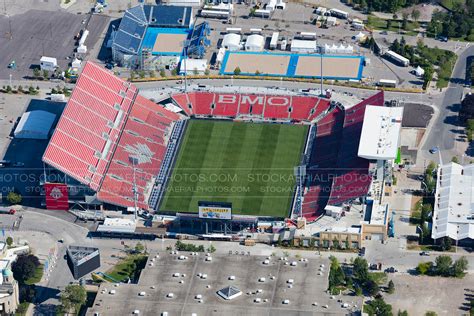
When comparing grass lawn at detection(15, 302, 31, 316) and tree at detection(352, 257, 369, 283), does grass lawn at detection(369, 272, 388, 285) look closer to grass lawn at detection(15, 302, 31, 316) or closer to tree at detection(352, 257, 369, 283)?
tree at detection(352, 257, 369, 283)

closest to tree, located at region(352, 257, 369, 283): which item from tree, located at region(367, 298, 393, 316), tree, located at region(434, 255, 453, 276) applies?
tree, located at region(367, 298, 393, 316)

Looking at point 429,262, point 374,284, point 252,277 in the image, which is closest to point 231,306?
point 252,277

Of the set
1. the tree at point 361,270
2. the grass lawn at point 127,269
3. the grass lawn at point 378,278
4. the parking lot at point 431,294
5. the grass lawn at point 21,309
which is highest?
the tree at point 361,270

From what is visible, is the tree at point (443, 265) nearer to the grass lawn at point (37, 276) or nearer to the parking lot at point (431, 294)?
the parking lot at point (431, 294)

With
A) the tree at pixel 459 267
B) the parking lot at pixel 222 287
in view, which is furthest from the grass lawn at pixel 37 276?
Answer: the tree at pixel 459 267

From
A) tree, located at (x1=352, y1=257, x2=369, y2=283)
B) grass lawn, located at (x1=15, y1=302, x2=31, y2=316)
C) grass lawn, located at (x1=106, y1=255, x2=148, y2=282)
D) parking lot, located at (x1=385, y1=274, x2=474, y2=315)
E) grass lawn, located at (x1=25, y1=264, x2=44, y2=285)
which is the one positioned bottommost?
grass lawn, located at (x1=15, y1=302, x2=31, y2=316)

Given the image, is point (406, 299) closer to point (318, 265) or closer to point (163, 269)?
point (318, 265)
